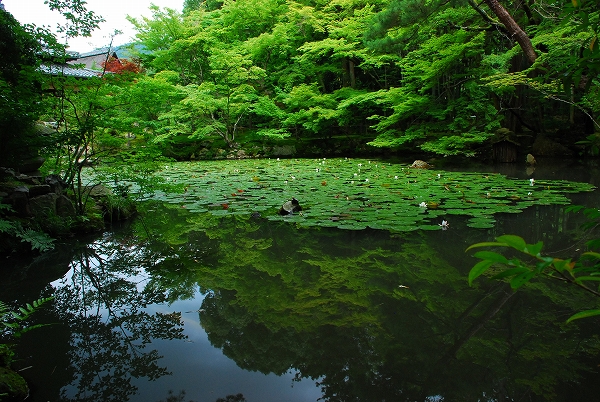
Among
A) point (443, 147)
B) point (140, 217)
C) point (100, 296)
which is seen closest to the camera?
point (100, 296)

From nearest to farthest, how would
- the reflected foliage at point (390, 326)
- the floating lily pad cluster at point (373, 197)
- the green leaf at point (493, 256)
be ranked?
the green leaf at point (493, 256) → the reflected foliage at point (390, 326) → the floating lily pad cluster at point (373, 197)

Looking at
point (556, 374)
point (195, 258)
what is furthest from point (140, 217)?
point (556, 374)

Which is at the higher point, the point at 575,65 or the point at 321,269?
the point at 575,65

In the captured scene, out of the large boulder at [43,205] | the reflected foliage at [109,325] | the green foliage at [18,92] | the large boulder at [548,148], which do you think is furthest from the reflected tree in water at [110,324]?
the large boulder at [548,148]

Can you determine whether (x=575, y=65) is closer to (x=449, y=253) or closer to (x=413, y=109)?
(x=449, y=253)

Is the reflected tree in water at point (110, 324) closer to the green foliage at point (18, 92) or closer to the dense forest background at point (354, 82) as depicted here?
the green foliage at point (18, 92)

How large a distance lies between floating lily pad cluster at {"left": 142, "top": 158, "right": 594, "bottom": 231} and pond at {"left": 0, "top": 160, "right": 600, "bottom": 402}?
101 mm

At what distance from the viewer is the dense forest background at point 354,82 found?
6.15 m

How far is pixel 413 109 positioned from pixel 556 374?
35.2 ft

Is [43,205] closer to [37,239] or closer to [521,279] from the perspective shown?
[37,239]

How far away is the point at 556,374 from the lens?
1.47 metres

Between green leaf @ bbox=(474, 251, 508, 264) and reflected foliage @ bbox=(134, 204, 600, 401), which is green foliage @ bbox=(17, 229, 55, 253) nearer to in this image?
reflected foliage @ bbox=(134, 204, 600, 401)

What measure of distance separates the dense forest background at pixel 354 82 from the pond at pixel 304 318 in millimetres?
1868

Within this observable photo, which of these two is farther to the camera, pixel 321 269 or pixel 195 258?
pixel 195 258
